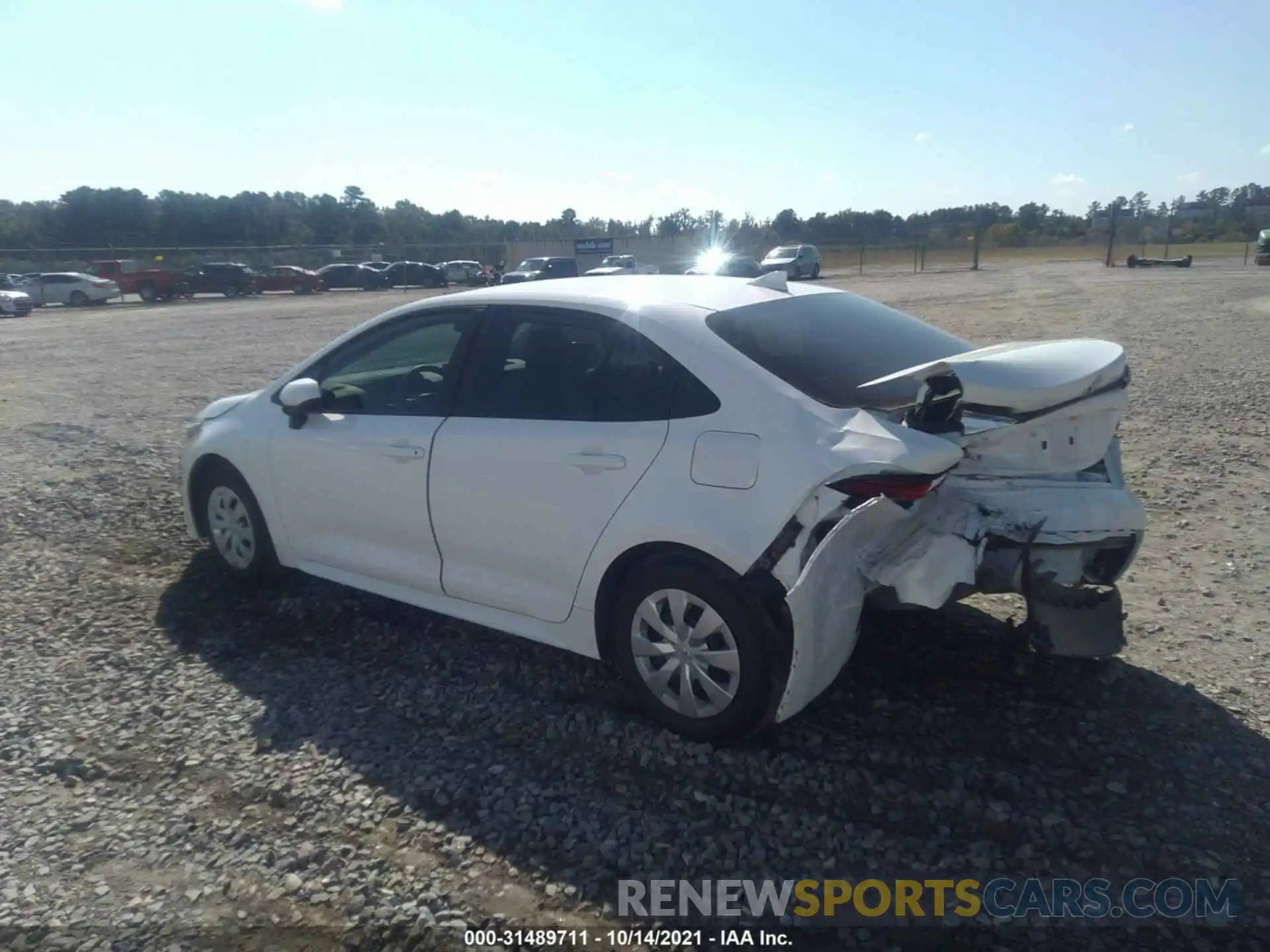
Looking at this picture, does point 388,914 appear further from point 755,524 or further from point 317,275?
point 317,275

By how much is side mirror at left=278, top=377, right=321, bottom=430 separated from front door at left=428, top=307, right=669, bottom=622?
0.90 m

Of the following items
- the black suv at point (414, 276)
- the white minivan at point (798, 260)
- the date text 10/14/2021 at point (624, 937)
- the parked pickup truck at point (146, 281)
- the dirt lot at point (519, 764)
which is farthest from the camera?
the black suv at point (414, 276)

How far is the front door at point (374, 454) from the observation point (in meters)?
4.27

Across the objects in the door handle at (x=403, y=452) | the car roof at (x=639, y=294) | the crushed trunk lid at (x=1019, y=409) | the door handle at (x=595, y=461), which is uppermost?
the car roof at (x=639, y=294)

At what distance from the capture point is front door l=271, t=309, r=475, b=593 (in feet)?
14.0

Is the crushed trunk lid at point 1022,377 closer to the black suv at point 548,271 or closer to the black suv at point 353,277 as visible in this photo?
the black suv at point 548,271

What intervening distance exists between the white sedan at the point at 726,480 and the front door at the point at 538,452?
11 mm

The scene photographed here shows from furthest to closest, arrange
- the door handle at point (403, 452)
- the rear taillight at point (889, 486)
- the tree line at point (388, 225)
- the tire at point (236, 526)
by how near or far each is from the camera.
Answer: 1. the tree line at point (388, 225)
2. the tire at point (236, 526)
3. the door handle at point (403, 452)
4. the rear taillight at point (889, 486)

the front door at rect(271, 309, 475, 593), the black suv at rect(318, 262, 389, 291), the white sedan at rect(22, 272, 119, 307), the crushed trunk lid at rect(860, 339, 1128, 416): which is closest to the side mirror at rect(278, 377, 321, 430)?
the front door at rect(271, 309, 475, 593)

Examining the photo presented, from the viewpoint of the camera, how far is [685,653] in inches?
137

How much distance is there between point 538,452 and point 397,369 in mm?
1360

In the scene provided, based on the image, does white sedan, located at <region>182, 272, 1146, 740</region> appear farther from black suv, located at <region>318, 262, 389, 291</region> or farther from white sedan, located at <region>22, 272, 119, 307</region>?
black suv, located at <region>318, 262, 389, 291</region>

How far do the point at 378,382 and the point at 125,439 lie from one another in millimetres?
5826

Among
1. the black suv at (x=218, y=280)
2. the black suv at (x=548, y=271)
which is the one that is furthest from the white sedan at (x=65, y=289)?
the black suv at (x=548, y=271)
